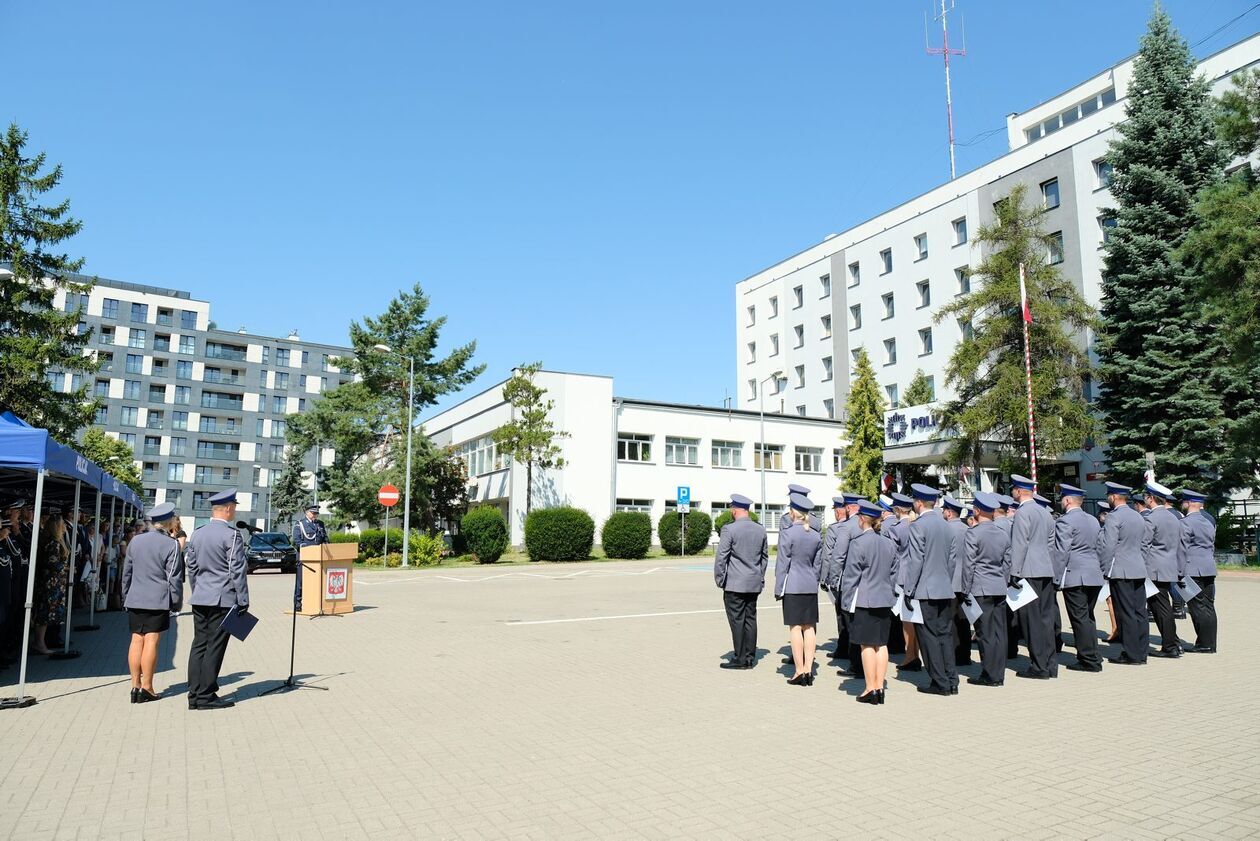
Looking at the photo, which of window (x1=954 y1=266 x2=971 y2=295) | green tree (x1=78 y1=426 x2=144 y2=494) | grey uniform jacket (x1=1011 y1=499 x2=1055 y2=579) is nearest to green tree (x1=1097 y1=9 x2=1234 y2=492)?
window (x1=954 y1=266 x2=971 y2=295)

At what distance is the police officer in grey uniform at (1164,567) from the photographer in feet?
34.6

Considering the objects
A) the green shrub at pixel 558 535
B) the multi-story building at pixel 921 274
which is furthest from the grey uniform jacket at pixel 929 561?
the green shrub at pixel 558 535

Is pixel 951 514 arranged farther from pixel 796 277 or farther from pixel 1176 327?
pixel 796 277

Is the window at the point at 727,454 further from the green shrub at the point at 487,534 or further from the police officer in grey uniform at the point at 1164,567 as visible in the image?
the police officer in grey uniform at the point at 1164,567

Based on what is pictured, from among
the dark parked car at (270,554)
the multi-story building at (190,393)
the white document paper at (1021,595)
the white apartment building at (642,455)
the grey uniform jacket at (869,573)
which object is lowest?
the dark parked car at (270,554)

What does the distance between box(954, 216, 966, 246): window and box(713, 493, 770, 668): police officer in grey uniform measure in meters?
44.1

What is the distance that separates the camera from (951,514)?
9.95m

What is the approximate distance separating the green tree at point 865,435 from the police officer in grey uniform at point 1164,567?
1401 inches

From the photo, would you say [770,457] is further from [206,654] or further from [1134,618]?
[206,654]

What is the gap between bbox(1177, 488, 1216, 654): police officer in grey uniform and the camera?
10656 mm

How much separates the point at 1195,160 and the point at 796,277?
33.2 m

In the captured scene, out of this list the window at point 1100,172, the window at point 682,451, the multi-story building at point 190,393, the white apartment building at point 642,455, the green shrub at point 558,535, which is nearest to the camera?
the green shrub at point 558,535

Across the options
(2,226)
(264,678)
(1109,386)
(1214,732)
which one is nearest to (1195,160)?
(1109,386)

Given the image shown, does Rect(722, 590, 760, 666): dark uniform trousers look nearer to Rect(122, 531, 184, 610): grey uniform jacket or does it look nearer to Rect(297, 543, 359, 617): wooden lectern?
Rect(122, 531, 184, 610): grey uniform jacket
